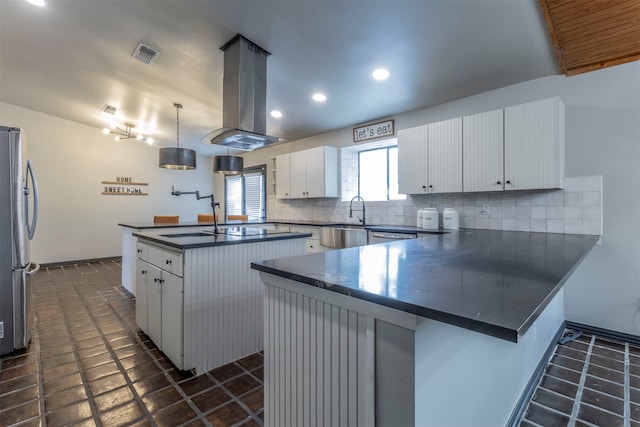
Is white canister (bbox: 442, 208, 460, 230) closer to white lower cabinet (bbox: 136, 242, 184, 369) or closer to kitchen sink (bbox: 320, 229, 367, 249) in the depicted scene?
kitchen sink (bbox: 320, 229, 367, 249)

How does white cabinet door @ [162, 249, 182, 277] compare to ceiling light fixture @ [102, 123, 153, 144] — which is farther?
ceiling light fixture @ [102, 123, 153, 144]

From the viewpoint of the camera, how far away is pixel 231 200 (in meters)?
7.36

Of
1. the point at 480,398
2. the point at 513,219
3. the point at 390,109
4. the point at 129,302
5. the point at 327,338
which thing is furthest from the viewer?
the point at 390,109

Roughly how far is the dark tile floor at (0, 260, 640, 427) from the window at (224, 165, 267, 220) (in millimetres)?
4035

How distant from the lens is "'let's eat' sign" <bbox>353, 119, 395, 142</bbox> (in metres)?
4.04

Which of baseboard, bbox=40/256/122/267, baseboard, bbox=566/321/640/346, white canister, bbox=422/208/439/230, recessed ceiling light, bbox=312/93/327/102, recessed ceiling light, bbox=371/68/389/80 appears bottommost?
baseboard, bbox=566/321/640/346

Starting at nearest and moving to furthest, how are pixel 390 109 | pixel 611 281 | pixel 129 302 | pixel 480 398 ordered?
pixel 480 398, pixel 611 281, pixel 129 302, pixel 390 109

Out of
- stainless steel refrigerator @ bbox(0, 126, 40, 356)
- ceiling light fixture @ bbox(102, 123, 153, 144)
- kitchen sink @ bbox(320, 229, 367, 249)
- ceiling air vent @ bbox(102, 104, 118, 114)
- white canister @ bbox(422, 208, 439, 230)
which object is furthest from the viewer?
ceiling light fixture @ bbox(102, 123, 153, 144)

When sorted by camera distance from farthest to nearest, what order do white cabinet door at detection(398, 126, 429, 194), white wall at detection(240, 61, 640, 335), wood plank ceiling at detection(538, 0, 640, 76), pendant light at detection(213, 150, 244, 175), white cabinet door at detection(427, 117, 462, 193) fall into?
pendant light at detection(213, 150, 244, 175) < white cabinet door at detection(398, 126, 429, 194) < white cabinet door at detection(427, 117, 462, 193) < white wall at detection(240, 61, 640, 335) < wood plank ceiling at detection(538, 0, 640, 76)

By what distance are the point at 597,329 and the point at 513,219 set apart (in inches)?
45.8

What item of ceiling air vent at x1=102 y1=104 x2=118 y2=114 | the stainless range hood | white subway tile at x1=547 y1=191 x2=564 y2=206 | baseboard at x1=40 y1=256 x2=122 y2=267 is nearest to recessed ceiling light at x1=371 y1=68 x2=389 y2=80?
the stainless range hood

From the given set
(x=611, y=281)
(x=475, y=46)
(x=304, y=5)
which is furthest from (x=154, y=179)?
(x=611, y=281)

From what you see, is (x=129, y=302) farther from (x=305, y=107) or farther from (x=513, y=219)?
(x=513, y=219)

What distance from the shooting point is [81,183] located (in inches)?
226
